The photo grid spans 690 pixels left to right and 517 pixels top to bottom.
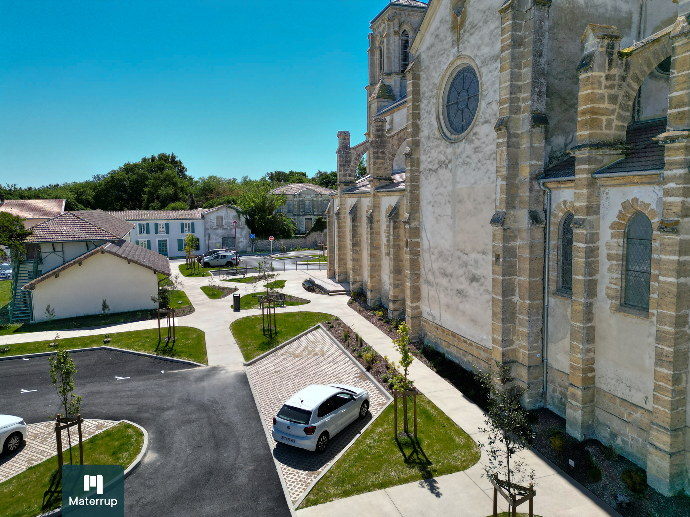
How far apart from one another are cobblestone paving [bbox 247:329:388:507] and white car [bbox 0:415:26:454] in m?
6.75

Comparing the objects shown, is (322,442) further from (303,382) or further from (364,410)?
(303,382)

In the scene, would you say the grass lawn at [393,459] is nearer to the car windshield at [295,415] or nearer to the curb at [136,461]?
the car windshield at [295,415]

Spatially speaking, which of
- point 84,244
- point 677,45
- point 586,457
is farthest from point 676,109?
point 84,244

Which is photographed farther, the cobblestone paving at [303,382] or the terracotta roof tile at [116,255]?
the terracotta roof tile at [116,255]

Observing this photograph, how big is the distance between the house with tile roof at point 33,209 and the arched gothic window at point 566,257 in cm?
4225

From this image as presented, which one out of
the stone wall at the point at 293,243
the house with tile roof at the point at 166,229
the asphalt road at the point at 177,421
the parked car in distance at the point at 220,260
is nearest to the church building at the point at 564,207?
the asphalt road at the point at 177,421

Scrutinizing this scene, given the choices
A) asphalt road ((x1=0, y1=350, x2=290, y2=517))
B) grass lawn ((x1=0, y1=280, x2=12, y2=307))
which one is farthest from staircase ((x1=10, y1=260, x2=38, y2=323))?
asphalt road ((x1=0, y1=350, x2=290, y2=517))

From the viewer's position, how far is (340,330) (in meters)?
22.1

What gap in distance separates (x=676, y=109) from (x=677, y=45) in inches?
50.1

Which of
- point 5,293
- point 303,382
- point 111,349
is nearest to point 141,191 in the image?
point 5,293

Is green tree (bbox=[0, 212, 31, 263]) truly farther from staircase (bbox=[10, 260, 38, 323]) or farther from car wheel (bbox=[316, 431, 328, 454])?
car wheel (bbox=[316, 431, 328, 454])

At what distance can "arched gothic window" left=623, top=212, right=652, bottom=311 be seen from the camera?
1015cm

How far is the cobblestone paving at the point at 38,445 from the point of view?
1191 cm

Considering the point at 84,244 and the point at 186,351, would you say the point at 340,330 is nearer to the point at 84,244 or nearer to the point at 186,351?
the point at 186,351
